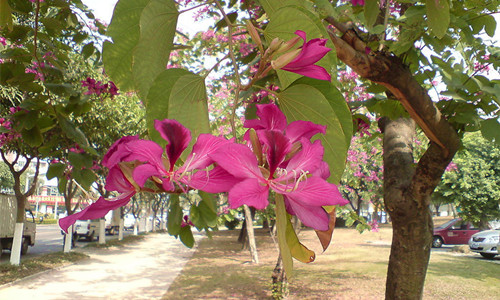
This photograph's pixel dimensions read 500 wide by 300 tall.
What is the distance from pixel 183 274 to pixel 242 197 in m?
8.79

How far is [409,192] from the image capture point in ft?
7.98

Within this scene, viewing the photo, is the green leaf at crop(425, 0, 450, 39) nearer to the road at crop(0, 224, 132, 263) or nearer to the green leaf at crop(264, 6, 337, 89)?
the green leaf at crop(264, 6, 337, 89)

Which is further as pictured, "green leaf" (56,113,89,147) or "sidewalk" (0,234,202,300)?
"sidewalk" (0,234,202,300)

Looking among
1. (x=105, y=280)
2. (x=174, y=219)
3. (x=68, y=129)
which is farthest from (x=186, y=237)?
(x=105, y=280)

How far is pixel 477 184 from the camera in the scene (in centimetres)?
1561

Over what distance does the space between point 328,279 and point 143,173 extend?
8.03m

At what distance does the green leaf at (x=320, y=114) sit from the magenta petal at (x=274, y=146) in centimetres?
10

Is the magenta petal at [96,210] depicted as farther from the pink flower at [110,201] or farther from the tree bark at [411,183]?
the tree bark at [411,183]

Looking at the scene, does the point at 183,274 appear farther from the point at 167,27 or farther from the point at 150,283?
the point at 167,27

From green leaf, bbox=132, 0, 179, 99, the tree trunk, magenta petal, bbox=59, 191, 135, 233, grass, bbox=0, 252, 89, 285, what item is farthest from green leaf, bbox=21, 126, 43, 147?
grass, bbox=0, 252, 89, 285

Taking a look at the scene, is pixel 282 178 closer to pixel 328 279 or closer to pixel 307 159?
pixel 307 159

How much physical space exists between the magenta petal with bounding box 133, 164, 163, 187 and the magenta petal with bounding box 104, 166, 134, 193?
42mm

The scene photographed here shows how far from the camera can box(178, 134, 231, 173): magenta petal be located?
0.33 m

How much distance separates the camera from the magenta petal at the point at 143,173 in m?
0.31
